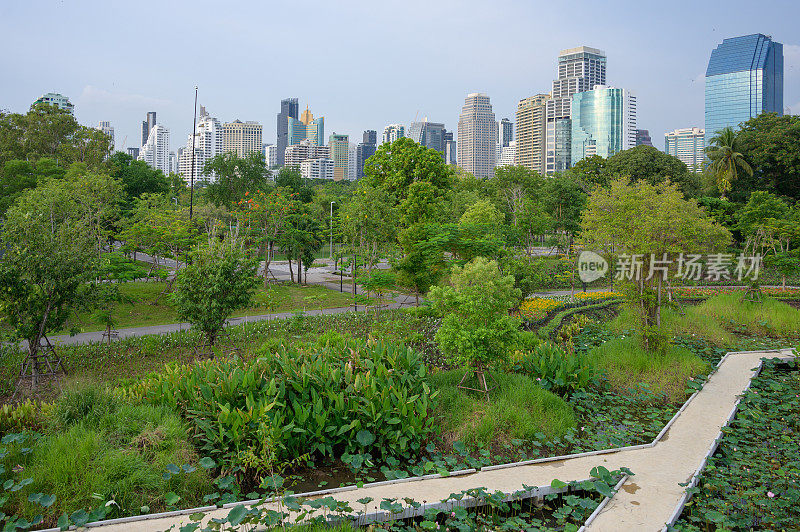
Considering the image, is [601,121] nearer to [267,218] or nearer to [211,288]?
[267,218]

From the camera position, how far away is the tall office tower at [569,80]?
13800 centimetres

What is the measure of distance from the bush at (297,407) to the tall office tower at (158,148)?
17586cm

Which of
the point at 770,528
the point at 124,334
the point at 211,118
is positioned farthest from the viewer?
the point at 211,118

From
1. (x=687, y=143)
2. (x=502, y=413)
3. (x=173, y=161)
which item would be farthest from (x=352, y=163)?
(x=502, y=413)

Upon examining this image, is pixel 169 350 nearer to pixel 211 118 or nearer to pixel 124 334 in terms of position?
pixel 124 334

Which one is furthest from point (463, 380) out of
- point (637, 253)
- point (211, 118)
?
point (211, 118)

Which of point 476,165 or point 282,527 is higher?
point 476,165

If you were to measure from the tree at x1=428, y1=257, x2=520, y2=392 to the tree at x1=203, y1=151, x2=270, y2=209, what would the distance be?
24087 mm

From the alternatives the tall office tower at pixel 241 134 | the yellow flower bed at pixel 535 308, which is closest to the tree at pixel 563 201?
the yellow flower bed at pixel 535 308

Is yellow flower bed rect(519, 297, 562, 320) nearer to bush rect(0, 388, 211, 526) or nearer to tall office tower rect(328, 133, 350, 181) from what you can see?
bush rect(0, 388, 211, 526)

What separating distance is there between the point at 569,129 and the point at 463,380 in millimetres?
140457

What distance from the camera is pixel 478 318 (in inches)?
291

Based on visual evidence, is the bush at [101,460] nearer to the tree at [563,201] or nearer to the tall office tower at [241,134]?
the tree at [563,201]

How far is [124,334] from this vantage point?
1336cm
